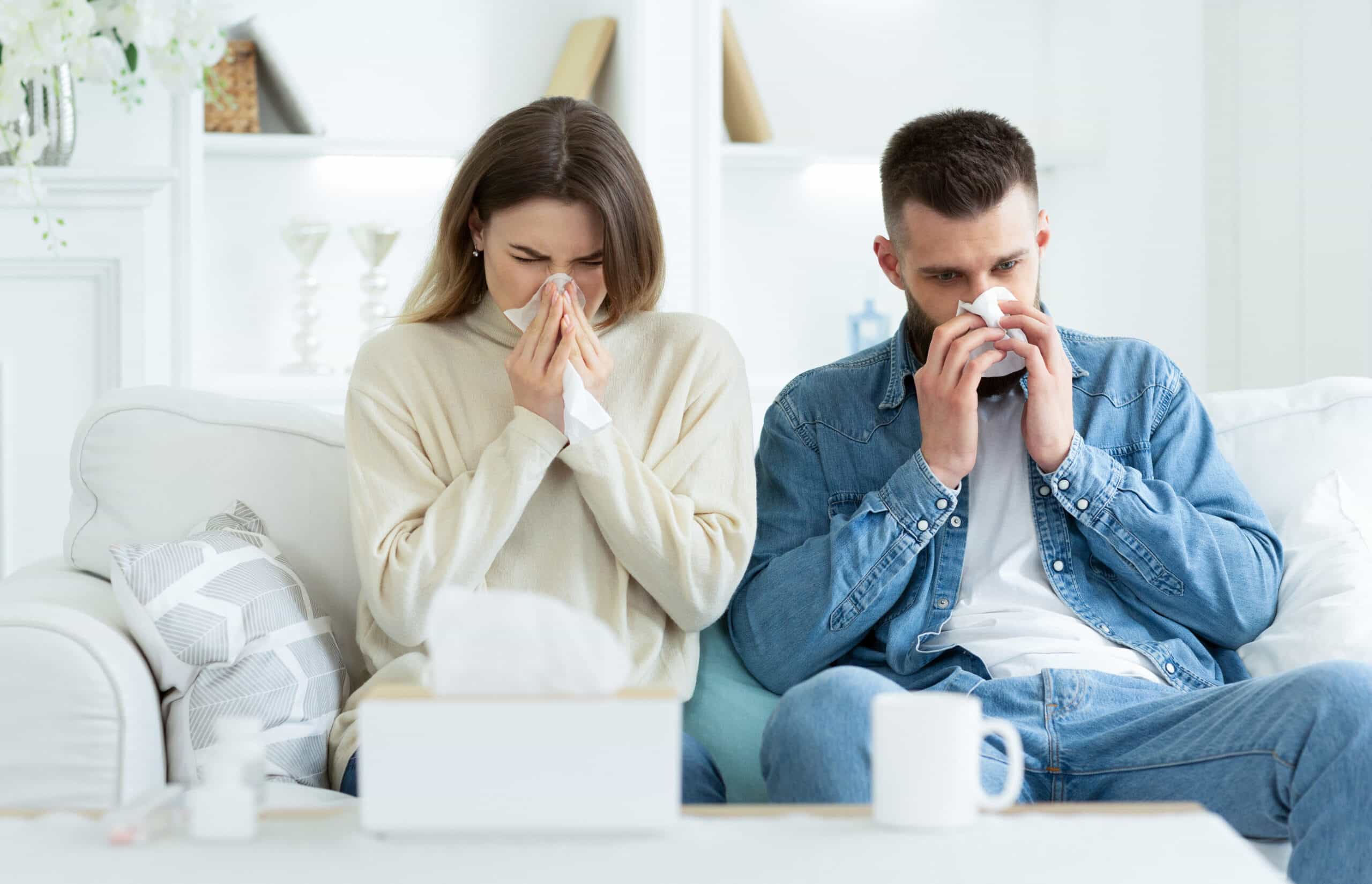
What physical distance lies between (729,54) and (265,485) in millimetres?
1910

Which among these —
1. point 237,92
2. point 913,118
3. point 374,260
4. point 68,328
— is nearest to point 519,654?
point 68,328

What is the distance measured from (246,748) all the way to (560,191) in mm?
914

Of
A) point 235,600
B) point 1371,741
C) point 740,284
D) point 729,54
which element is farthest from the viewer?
point 740,284

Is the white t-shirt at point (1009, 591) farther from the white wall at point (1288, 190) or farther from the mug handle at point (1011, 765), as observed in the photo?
the white wall at point (1288, 190)

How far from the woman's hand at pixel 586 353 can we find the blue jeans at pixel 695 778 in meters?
0.45

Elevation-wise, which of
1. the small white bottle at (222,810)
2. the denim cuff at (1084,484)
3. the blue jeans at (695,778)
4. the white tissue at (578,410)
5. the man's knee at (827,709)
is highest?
the white tissue at (578,410)

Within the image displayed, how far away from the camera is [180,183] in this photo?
9.70ft

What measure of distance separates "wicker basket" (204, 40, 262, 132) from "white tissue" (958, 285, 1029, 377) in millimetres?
2067

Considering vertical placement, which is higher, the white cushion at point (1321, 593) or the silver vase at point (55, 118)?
the silver vase at point (55, 118)

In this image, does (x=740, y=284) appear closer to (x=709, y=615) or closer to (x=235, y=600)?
(x=709, y=615)

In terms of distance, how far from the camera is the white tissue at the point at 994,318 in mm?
1701

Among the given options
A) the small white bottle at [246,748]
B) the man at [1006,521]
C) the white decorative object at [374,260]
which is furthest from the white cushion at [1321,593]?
the white decorative object at [374,260]

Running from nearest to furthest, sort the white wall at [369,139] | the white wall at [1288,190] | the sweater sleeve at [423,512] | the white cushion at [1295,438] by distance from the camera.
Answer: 1. the sweater sleeve at [423,512]
2. the white cushion at [1295,438]
3. the white wall at [1288,190]
4. the white wall at [369,139]

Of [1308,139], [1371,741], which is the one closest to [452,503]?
[1371,741]
